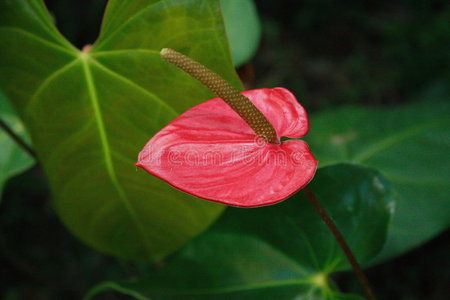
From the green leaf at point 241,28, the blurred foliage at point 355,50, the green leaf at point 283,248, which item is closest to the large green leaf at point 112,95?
the green leaf at point 283,248

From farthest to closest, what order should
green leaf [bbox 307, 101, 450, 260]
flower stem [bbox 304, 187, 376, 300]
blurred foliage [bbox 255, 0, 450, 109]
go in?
blurred foliage [bbox 255, 0, 450, 109] → green leaf [bbox 307, 101, 450, 260] → flower stem [bbox 304, 187, 376, 300]

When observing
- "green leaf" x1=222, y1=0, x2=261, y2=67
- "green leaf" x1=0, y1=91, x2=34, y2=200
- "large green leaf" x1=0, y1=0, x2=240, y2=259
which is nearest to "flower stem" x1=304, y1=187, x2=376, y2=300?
"large green leaf" x1=0, y1=0, x2=240, y2=259

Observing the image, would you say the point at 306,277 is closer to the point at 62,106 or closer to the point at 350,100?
the point at 62,106

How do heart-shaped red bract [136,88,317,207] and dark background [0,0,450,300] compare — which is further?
dark background [0,0,450,300]

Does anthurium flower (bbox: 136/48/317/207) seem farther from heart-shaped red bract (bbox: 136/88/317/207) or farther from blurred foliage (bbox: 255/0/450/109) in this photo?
blurred foliage (bbox: 255/0/450/109)

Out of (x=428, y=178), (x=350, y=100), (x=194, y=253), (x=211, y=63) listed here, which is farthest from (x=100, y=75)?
(x=350, y=100)

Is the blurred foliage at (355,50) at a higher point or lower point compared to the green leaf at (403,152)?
higher
